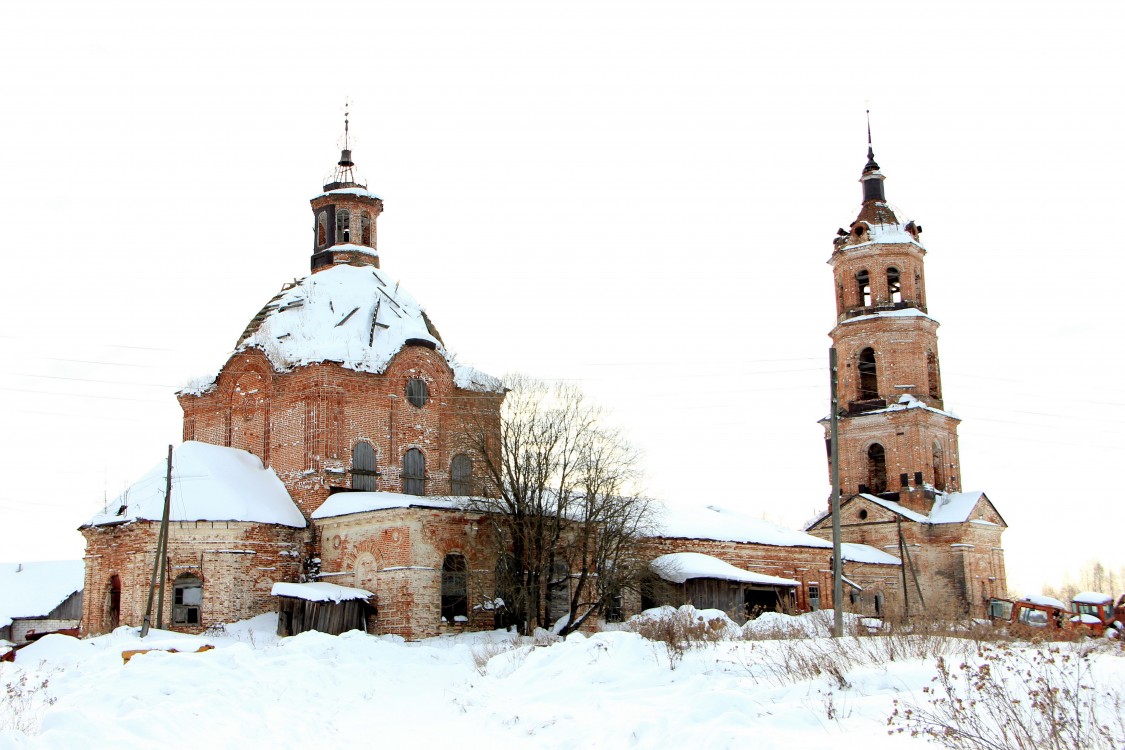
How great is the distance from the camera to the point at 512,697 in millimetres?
14070

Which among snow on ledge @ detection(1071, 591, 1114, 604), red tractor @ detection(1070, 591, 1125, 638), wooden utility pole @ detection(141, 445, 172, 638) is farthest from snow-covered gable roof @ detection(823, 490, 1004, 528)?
wooden utility pole @ detection(141, 445, 172, 638)

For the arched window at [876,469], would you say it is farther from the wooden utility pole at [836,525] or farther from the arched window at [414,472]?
the wooden utility pole at [836,525]

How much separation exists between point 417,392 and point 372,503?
455 centimetres

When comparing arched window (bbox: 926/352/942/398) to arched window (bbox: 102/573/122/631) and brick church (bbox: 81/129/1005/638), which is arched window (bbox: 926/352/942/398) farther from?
arched window (bbox: 102/573/122/631)

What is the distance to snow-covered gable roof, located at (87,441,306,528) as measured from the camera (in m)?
27.4

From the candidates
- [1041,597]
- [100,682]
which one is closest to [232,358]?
[100,682]

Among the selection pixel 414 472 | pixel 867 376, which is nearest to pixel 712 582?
pixel 414 472

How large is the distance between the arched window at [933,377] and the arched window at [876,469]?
9.27 ft

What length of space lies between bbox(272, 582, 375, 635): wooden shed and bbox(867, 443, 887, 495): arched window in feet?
70.9

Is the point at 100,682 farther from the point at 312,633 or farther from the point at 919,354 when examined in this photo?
the point at 919,354

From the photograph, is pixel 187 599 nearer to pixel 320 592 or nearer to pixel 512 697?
pixel 320 592

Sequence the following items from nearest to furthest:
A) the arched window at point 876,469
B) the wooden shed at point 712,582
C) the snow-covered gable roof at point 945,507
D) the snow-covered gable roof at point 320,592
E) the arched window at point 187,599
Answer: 1. the snow-covered gable roof at point 320,592
2. the arched window at point 187,599
3. the wooden shed at point 712,582
4. the snow-covered gable roof at point 945,507
5. the arched window at point 876,469

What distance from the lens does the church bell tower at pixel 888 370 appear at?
39531mm

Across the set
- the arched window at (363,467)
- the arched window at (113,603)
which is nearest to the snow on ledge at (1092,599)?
the arched window at (363,467)
